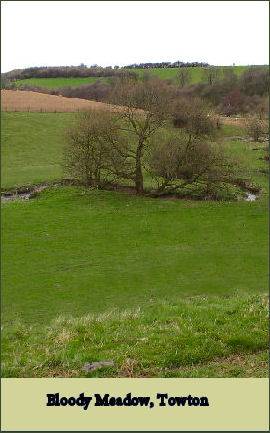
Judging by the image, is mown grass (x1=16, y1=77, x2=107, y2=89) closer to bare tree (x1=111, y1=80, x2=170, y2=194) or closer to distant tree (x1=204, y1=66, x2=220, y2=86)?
bare tree (x1=111, y1=80, x2=170, y2=194)

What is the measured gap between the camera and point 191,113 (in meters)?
35.5

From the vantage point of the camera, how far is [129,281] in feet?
65.5

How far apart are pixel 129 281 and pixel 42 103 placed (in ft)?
99.2

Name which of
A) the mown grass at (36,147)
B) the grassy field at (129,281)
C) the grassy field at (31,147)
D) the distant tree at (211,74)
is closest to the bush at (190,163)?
the grassy field at (129,281)

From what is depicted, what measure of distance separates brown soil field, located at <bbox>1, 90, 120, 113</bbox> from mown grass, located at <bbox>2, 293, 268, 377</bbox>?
2541 cm

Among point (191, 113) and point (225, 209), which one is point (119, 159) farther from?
point (225, 209)

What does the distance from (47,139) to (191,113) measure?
66.7 feet

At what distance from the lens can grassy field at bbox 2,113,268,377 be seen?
Answer: 29.4 ft

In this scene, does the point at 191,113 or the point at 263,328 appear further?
the point at 191,113

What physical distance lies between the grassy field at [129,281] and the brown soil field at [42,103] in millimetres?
4895

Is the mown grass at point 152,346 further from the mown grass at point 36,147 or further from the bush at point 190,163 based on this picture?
the mown grass at point 36,147

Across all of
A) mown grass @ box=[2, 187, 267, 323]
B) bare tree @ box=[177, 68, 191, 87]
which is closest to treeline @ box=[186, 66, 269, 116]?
bare tree @ box=[177, 68, 191, 87]

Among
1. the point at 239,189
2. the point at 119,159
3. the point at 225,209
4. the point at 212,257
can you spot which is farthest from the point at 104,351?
the point at 239,189

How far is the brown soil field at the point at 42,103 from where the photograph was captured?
35.4 metres
